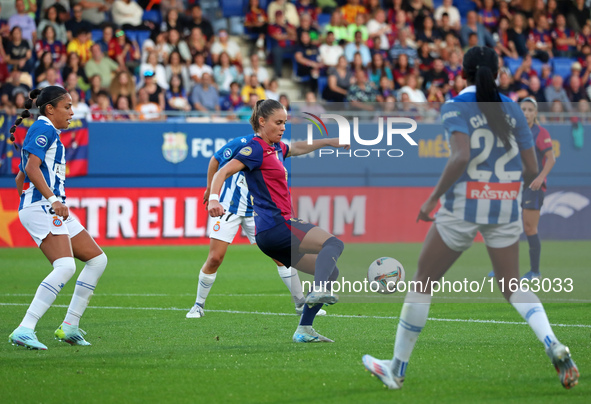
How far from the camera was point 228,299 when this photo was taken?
10.8m

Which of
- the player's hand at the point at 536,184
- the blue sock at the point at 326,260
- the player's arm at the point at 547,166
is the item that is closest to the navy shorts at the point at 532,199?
the player's arm at the point at 547,166

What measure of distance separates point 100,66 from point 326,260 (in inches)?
523

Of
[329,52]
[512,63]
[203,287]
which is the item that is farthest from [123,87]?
[512,63]

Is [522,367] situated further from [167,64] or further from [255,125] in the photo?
[167,64]

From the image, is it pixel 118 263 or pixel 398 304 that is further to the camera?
pixel 118 263

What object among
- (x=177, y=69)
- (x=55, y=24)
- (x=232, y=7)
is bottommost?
(x=177, y=69)

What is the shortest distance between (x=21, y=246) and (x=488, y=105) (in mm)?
13547

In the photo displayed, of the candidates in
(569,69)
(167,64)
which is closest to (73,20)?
(167,64)

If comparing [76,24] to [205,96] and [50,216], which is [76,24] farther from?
[50,216]

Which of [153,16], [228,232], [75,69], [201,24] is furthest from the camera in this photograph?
[153,16]

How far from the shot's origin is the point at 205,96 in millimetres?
19578

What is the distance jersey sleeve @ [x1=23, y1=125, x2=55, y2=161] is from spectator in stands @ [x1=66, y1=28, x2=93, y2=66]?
12514mm

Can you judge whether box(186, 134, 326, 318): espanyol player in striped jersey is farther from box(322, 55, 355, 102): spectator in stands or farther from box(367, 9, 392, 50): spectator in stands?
box(367, 9, 392, 50): spectator in stands

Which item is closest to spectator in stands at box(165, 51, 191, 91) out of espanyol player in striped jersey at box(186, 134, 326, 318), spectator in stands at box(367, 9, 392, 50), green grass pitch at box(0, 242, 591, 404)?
spectator in stands at box(367, 9, 392, 50)
